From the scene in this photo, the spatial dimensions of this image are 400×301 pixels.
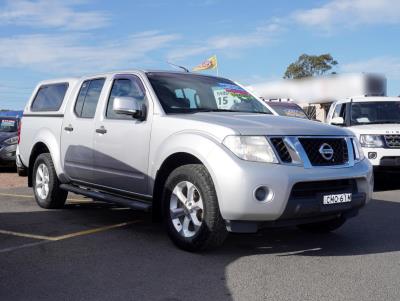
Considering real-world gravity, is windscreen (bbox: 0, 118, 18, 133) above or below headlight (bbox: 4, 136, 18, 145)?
above

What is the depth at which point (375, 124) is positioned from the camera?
1020cm

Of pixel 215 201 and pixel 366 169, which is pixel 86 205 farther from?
pixel 366 169

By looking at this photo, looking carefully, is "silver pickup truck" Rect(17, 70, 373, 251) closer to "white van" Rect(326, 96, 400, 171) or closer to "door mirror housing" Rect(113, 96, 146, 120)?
"door mirror housing" Rect(113, 96, 146, 120)

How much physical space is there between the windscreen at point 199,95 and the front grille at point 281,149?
1.26 meters

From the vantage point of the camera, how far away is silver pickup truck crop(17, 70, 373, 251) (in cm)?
465

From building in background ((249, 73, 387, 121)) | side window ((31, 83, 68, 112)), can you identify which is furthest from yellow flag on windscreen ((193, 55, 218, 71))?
side window ((31, 83, 68, 112))

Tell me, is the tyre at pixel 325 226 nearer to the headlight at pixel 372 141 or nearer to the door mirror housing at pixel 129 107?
the door mirror housing at pixel 129 107

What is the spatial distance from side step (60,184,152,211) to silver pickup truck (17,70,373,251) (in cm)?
1

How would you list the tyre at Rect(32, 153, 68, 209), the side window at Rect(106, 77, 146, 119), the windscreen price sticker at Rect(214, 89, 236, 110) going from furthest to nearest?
the tyre at Rect(32, 153, 68, 209) < the windscreen price sticker at Rect(214, 89, 236, 110) < the side window at Rect(106, 77, 146, 119)

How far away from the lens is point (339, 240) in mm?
5781

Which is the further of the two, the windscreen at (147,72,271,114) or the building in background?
the building in background

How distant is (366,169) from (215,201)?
1.61m

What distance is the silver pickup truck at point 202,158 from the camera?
4.65 meters

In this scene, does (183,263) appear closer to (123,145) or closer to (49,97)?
(123,145)
